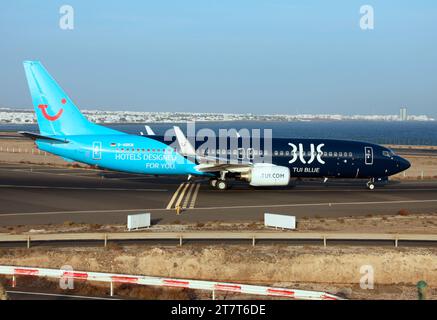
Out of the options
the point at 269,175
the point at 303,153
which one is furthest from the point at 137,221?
the point at 303,153

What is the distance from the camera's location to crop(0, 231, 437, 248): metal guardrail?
28.9m

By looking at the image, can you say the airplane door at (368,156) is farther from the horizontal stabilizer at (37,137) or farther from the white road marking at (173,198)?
the horizontal stabilizer at (37,137)

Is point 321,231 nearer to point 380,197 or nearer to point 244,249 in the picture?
point 244,249

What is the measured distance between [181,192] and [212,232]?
676 inches

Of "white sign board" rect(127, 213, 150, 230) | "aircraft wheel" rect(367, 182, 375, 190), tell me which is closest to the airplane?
"aircraft wheel" rect(367, 182, 375, 190)

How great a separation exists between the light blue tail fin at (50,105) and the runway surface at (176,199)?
4.95 metres

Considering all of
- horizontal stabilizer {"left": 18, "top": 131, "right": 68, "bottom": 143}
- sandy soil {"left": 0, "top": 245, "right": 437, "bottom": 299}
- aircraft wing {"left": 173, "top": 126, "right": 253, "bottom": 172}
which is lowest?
sandy soil {"left": 0, "top": 245, "right": 437, "bottom": 299}

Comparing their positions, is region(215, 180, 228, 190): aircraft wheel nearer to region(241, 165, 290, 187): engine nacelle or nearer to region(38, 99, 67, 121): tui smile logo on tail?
region(241, 165, 290, 187): engine nacelle

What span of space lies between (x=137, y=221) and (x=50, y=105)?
19455 mm

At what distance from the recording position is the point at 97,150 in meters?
47.4

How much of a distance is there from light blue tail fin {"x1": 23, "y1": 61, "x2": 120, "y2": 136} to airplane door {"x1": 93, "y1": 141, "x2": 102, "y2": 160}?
6.20ft

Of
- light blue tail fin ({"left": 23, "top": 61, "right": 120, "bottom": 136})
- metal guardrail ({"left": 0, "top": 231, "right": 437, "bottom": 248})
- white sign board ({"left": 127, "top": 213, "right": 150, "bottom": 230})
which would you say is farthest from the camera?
light blue tail fin ({"left": 23, "top": 61, "right": 120, "bottom": 136})

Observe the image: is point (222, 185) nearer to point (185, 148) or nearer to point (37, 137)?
Result: point (185, 148)

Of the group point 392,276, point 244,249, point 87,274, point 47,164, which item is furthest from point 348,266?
point 47,164
